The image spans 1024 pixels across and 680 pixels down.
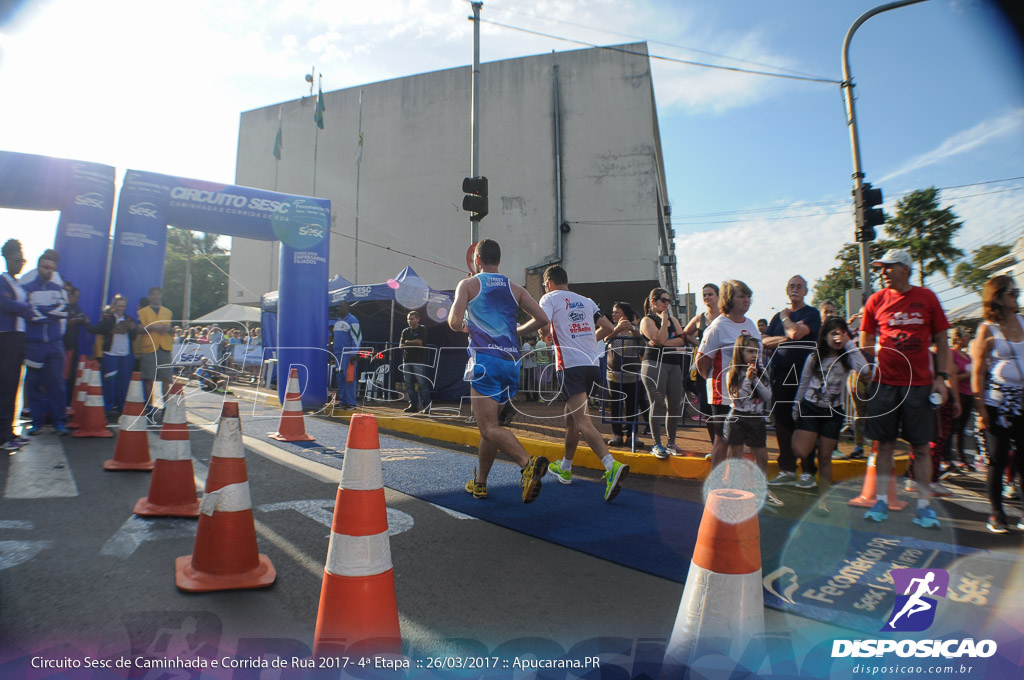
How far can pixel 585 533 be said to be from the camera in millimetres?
3604

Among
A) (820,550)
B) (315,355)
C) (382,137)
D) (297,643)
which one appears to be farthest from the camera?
(382,137)

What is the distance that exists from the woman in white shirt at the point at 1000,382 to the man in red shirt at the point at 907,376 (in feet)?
0.99

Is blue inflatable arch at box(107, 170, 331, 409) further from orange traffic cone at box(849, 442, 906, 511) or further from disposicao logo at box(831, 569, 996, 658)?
disposicao logo at box(831, 569, 996, 658)

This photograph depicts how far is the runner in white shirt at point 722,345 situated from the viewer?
4.33 meters

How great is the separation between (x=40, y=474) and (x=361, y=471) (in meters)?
4.33

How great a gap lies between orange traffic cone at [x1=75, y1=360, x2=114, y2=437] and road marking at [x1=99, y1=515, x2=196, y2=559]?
3851mm

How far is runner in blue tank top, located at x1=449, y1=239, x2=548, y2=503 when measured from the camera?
3.97 m

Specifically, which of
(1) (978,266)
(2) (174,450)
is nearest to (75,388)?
(2) (174,450)

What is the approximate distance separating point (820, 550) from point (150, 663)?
357 cm

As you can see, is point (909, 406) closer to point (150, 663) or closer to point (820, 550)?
point (820, 550)

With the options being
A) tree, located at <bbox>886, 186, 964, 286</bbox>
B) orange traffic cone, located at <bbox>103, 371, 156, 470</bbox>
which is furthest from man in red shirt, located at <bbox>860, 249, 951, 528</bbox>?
tree, located at <bbox>886, 186, 964, 286</bbox>

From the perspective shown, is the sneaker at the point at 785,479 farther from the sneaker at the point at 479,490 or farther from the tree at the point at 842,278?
the tree at the point at 842,278

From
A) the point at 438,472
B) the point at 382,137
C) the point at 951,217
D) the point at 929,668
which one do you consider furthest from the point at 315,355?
the point at 951,217

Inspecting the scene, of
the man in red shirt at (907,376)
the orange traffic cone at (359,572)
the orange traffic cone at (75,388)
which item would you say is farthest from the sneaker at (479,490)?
the orange traffic cone at (75,388)
